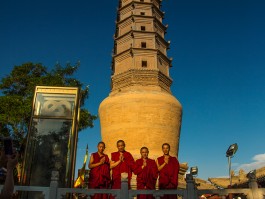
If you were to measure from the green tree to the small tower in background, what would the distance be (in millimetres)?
2290

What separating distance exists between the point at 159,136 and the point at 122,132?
1940 millimetres

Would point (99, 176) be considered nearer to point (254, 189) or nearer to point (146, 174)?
point (146, 174)

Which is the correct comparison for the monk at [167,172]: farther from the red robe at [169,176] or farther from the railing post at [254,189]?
the railing post at [254,189]

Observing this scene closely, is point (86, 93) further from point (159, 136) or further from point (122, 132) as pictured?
point (159, 136)

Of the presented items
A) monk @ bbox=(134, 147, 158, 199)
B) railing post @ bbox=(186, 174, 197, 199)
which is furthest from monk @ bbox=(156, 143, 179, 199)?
railing post @ bbox=(186, 174, 197, 199)

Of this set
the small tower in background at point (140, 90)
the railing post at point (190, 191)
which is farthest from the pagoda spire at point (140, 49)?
the railing post at point (190, 191)

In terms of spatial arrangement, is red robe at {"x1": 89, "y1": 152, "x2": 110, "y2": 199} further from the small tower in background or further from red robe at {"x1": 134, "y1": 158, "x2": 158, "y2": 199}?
the small tower in background

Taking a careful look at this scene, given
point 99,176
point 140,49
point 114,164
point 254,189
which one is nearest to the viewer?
point 254,189

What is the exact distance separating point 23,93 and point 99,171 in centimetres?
1168

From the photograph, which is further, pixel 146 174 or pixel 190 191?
pixel 146 174

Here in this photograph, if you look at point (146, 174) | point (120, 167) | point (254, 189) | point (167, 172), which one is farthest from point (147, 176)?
point (254, 189)

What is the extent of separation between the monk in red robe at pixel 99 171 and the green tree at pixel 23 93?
8.23 m

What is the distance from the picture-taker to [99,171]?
6.09m

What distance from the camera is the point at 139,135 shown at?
1423 centimetres
